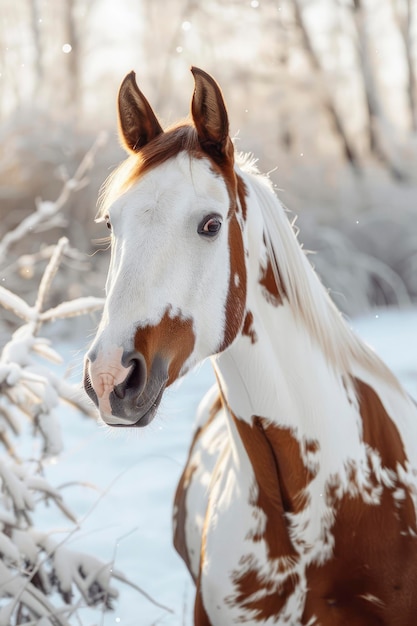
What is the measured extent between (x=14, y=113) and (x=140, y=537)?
19.5 feet

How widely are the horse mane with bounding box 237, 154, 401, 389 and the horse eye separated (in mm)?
191

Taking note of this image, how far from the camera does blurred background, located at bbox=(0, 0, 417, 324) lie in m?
7.75

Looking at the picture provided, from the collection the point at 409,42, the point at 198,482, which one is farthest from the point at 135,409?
the point at 409,42

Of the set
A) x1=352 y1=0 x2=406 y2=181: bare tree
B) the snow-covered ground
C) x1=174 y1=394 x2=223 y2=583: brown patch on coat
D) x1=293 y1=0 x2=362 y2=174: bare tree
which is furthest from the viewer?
A: x1=352 y1=0 x2=406 y2=181: bare tree

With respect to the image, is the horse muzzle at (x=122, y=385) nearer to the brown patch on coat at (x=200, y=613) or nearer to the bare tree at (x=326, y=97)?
the brown patch on coat at (x=200, y=613)

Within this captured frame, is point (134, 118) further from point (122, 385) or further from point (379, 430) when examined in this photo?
point (379, 430)

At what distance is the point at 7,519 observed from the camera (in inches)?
93.6

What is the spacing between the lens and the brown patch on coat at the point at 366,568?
1598 mm

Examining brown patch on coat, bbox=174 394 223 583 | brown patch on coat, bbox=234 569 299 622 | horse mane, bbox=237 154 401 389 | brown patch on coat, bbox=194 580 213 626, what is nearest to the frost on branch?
brown patch on coat, bbox=174 394 223 583

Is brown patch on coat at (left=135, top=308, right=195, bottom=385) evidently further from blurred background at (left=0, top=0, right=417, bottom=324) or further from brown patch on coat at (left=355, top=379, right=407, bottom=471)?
blurred background at (left=0, top=0, right=417, bottom=324)

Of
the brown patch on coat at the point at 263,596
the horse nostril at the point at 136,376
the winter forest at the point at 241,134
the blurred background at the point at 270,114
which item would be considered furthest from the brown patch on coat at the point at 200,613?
the blurred background at the point at 270,114

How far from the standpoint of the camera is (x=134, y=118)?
5.48 feet

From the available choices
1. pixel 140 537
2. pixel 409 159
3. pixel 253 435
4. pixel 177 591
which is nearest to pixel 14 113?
pixel 409 159

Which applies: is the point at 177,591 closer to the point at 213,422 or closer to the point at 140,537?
the point at 140,537
